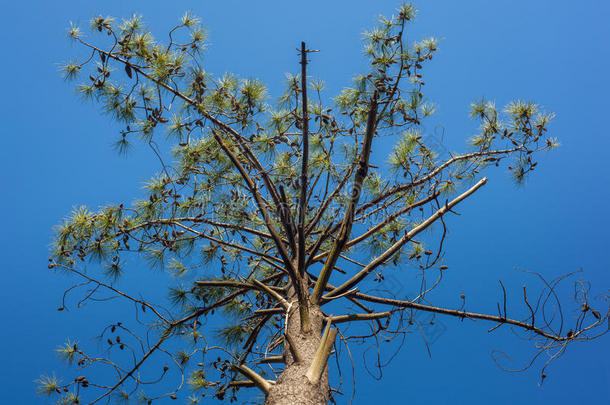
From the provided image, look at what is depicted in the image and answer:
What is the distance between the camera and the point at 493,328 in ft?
6.23

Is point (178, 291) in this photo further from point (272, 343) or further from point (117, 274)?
point (272, 343)

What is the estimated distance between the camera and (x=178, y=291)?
2.46 meters

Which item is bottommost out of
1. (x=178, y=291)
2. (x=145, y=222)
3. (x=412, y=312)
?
(x=412, y=312)

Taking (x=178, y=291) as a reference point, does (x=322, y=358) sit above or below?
below

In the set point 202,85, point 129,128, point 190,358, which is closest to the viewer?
point 202,85

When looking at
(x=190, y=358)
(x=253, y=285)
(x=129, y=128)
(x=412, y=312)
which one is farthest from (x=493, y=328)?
(x=129, y=128)

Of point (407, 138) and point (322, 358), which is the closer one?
point (322, 358)

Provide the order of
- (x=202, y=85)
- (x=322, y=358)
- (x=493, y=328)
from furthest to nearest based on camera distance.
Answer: (x=202, y=85), (x=493, y=328), (x=322, y=358)

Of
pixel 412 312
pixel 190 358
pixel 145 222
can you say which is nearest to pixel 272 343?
pixel 190 358

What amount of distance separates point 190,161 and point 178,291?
24.9 inches

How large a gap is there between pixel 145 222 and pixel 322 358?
1228 mm

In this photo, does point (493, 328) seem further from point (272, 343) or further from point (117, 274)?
point (117, 274)

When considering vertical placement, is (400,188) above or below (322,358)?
above

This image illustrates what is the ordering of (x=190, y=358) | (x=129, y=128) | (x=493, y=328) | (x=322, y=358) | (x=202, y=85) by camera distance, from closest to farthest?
(x=322, y=358) → (x=493, y=328) → (x=202, y=85) → (x=129, y=128) → (x=190, y=358)
